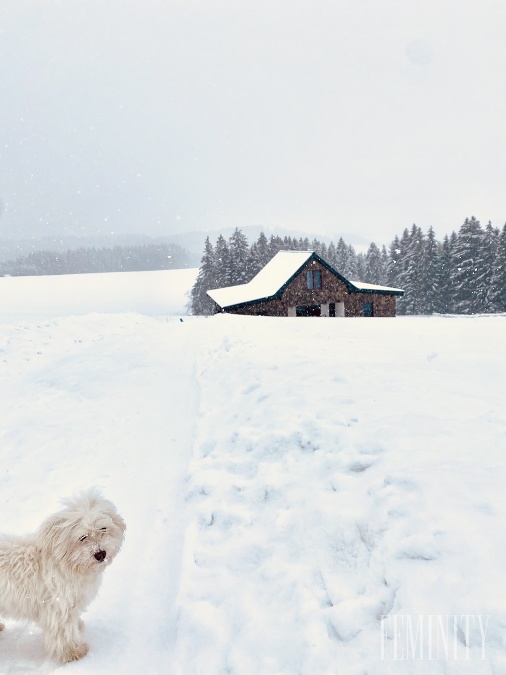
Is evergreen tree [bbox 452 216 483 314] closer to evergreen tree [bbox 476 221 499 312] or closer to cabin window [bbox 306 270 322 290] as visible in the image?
evergreen tree [bbox 476 221 499 312]

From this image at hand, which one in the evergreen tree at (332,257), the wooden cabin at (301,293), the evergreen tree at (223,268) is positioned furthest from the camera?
the evergreen tree at (332,257)

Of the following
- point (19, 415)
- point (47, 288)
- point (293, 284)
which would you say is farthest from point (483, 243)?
point (47, 288)

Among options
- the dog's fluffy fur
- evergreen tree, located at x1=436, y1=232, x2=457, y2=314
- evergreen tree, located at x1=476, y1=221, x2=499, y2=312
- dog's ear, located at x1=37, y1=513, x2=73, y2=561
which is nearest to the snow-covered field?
the dog's fluffy fur

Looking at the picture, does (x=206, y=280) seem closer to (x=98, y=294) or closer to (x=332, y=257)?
(x=98, y=294)

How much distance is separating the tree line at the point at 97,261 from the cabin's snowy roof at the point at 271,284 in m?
109

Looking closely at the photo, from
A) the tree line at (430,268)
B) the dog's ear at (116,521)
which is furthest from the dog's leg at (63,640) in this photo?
the tree line at (430,268)

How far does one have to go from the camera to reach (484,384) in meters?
6.30

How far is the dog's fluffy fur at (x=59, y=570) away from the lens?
122 inches

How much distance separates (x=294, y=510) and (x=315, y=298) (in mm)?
31004

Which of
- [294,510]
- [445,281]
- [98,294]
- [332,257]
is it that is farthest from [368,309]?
[98,294]

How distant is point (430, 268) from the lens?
2292 inches

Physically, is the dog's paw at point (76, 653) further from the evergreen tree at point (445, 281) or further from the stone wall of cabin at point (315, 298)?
the evergreen tree at point (445, 281)

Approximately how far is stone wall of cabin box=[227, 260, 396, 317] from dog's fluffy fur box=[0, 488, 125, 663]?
2935 centimetres

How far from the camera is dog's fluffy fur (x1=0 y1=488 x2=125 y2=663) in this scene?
3.10m
